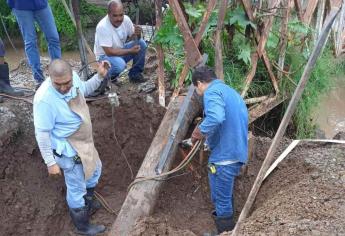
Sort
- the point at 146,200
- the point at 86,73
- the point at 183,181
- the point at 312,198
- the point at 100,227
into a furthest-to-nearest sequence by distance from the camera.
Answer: the point at 86,73, the point at 183,181, the point at 100,227, the point at 146,200, the point at 312,198

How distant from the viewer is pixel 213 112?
3.90m

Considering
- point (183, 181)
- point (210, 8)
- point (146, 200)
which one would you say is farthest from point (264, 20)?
point (146, 200)

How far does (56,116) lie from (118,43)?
6.73 feet

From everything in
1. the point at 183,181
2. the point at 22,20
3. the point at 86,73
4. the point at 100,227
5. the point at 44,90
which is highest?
the point at 22,20

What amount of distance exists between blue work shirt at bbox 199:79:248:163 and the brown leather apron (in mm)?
1141

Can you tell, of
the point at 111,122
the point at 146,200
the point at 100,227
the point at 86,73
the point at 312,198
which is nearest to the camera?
the point at 312,198

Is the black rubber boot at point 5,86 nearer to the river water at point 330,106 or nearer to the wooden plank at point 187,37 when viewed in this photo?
the wooden plank at point 187,37

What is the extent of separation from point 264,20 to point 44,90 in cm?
257

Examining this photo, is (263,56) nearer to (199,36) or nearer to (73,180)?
(199,36)

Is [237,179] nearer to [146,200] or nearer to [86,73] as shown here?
[146,200]

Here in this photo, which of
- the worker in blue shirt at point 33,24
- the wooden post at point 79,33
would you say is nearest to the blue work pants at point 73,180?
the wooden post at point 79,33

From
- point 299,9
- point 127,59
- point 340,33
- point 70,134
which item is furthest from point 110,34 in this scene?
point 340,33

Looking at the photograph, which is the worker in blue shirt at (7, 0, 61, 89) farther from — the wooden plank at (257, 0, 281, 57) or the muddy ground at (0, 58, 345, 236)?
the wooden plank at (257, 0, 281, 57)

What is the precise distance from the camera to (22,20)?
5293 millimetres
